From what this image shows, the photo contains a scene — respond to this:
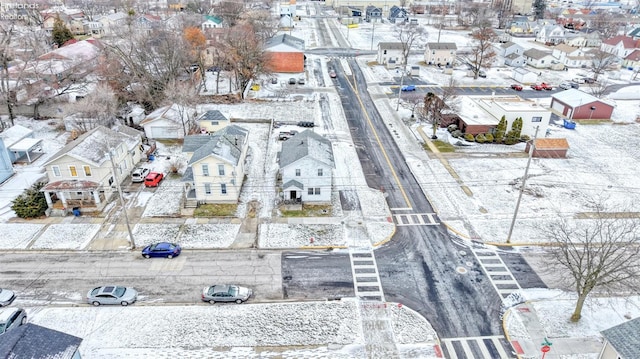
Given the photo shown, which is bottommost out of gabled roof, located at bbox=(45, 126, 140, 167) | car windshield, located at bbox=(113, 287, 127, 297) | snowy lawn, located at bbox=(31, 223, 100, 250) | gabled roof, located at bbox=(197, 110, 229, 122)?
snowy lawn, located at bbox=(31, 223, 100, 250)

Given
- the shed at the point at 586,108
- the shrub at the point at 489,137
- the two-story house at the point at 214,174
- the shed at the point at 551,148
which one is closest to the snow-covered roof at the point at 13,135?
the two-story house at the point at 214,174

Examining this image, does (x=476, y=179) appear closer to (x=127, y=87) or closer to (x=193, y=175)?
(x=193, y=175)

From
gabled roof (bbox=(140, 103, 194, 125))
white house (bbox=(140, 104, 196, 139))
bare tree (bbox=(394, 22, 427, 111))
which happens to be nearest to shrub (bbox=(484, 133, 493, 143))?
bare tree (bbox=(394, 22, 427, 111))

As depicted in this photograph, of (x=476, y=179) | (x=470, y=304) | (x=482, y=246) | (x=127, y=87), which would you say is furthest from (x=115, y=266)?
(x=127, y=87)

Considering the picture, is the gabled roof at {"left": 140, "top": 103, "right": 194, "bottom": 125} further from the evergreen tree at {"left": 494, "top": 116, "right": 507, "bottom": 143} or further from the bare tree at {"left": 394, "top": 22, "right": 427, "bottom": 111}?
the bare tree at {"left": 394, "top": 22, "right": 427, "bottom": 111}

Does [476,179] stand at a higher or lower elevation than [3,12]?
lower

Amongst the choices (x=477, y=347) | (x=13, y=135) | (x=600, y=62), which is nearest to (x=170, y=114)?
(x=13, y=135)

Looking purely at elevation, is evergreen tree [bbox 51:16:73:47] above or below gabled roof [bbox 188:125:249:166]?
above
